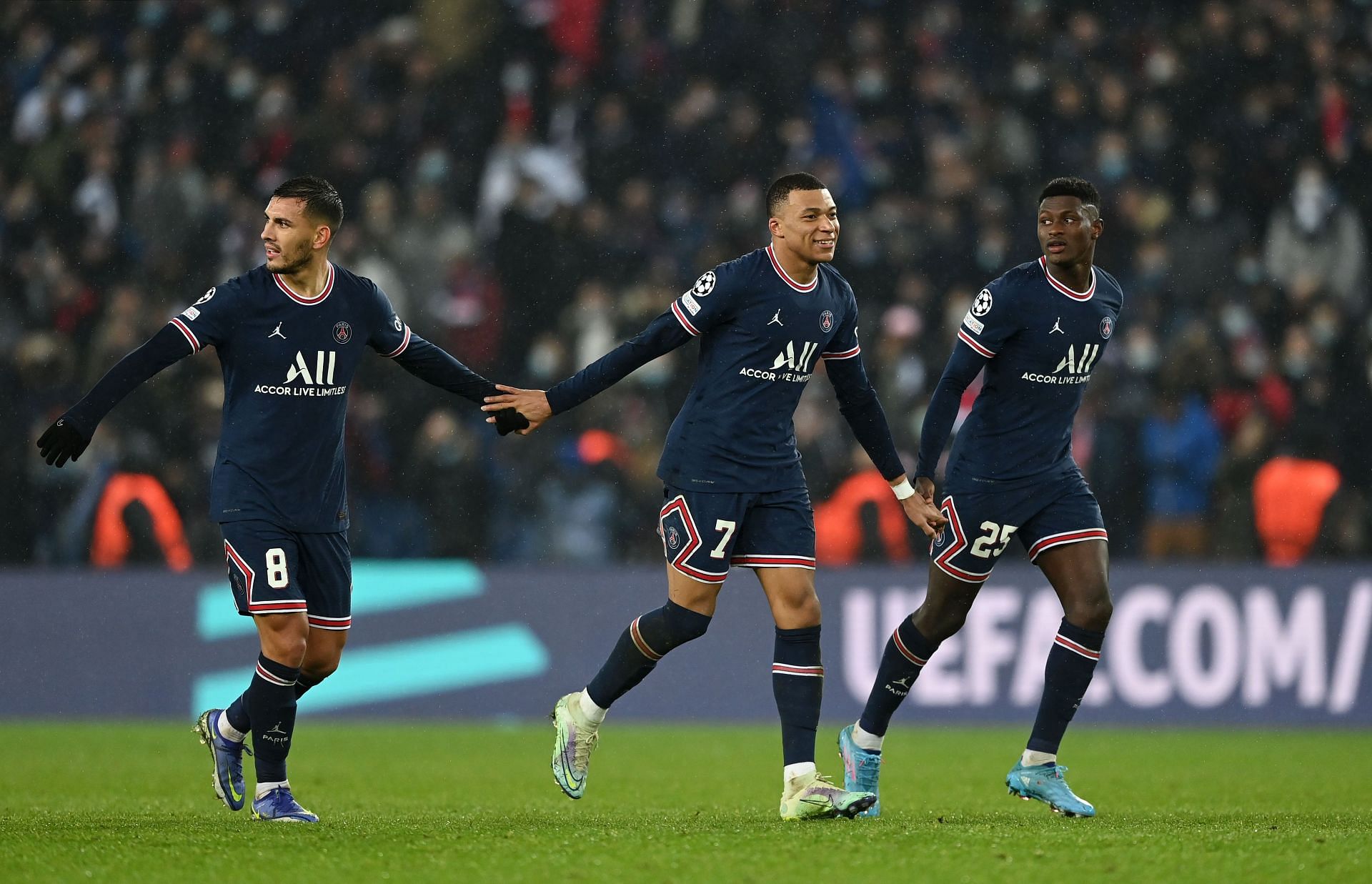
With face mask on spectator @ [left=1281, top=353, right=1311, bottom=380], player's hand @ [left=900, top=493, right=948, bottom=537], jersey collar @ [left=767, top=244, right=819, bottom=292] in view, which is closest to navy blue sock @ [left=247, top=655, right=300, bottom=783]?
jersey collar @ [left=767, top=244, right=819, bottom=292]

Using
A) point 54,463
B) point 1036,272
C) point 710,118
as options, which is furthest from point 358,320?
point 710,118

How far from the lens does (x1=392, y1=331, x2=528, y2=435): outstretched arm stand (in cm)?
705

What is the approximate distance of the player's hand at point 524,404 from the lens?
7012 millimetres

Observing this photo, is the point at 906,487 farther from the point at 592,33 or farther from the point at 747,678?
the point at 592,33

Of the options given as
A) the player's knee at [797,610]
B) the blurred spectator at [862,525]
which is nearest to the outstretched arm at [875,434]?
the player's knee at [797,610]

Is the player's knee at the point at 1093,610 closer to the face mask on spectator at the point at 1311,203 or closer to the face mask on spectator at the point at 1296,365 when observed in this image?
the face mask on spectator at the point at 1296,365

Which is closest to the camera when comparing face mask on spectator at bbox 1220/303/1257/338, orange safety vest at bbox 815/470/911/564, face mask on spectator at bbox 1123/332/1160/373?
orange safety vest at bbox 815/470/911/564

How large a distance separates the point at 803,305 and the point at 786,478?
66cm

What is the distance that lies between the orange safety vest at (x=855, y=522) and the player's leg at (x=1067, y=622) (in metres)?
5.75

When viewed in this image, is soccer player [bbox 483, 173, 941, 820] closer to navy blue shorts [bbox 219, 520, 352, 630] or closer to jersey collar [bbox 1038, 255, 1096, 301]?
jersey collar [bbox 1038, 255, 1096, 301]

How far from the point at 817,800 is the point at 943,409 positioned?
1647 millimetres

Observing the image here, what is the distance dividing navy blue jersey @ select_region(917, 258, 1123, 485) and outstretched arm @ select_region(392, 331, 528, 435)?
65.0 inches

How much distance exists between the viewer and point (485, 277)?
14.6 meters

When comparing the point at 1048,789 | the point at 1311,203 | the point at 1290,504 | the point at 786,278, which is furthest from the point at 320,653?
the point at 1311,203
